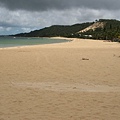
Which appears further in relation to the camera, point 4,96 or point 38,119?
point 4,96

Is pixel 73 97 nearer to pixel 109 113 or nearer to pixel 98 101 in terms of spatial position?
pixel 98 101

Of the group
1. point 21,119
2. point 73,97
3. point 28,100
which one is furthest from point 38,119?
point 73,97

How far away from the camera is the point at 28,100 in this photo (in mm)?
7926

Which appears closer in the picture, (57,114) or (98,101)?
(57,114)

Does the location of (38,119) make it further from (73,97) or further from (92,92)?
(92,92)

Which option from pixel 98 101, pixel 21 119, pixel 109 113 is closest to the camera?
pixel 21 119

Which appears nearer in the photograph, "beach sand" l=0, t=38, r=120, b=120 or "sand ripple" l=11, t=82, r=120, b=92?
"beach sand" l=0, t=38, r=120, b=120

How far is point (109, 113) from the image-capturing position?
668 cm

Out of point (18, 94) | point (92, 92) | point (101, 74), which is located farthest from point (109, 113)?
point (101, 74)

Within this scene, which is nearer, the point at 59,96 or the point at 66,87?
the point at 59,96

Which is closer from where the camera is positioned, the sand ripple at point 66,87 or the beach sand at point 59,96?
the beach sand at point 59,96

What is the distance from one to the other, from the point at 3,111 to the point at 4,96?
1.63 m

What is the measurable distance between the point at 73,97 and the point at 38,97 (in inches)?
45.7

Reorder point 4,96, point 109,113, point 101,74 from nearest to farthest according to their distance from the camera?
point 109,113 < point 4,96 < point 101,74
